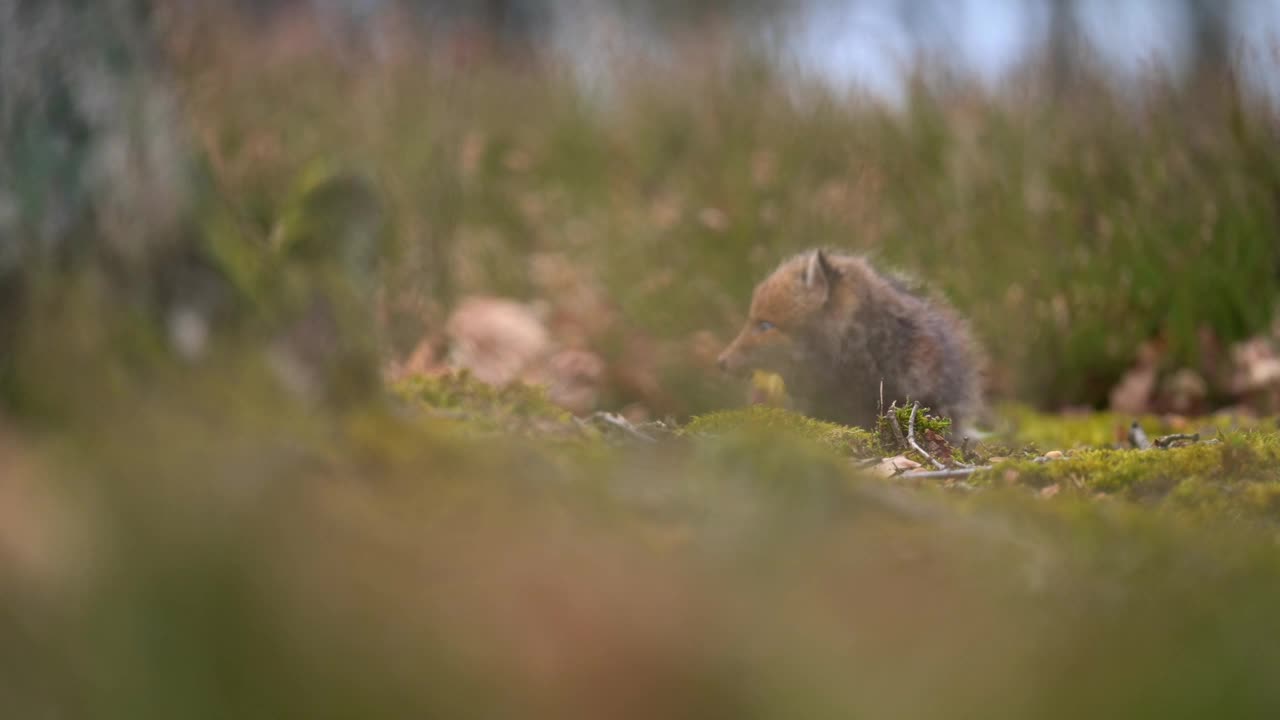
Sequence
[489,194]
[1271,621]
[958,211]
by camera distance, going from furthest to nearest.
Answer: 1. [489,194]
2. [958,211]
3. [1271,621]

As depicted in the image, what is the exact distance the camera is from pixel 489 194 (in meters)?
9.97

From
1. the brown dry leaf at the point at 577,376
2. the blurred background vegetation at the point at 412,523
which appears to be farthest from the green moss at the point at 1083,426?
the brown dry leaf at the point at 577,376

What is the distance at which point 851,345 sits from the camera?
16.0 ft

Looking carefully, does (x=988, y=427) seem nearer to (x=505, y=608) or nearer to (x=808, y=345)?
(x=808, y=345)

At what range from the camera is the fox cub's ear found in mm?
4938

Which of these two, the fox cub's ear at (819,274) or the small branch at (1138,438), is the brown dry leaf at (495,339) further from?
the small branch at (1138,438)

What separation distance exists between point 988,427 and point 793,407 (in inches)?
49.0

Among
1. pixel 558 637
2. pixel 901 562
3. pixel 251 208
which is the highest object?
pixel 251 208

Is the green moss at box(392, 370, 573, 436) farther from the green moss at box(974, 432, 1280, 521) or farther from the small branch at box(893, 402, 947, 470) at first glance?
the green moss at box(974, 432, 1280, 521)

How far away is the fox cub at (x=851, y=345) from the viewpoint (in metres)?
4.73

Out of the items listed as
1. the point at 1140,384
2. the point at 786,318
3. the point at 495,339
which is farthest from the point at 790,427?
the point at 1140,384

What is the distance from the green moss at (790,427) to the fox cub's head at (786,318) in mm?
1490

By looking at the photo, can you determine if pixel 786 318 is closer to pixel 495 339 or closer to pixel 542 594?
pixel 495 339

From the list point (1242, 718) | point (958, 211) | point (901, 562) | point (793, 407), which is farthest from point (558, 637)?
point (958, 211)
